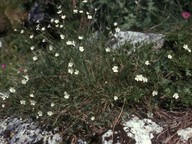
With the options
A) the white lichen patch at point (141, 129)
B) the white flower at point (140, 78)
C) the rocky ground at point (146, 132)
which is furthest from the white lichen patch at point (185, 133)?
the white flower at point (140, 78)

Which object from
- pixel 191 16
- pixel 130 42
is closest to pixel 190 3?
pixel 191 16

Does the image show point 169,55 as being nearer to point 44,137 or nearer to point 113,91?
point 113,91

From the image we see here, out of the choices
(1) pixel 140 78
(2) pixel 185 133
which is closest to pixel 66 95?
(1) pixel 140 78

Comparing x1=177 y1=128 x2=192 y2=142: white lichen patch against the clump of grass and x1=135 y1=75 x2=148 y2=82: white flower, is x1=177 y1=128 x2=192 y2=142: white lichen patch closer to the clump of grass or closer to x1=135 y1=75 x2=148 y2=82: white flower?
the clump of grass

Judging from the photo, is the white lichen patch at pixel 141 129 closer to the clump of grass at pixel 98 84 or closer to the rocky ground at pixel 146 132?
the rocky ground at pixel 146 132

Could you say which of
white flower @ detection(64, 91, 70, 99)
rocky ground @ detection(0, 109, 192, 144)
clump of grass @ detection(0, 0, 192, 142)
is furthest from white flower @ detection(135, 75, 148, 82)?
white flower @ detection(64, 91, 70, 99)
